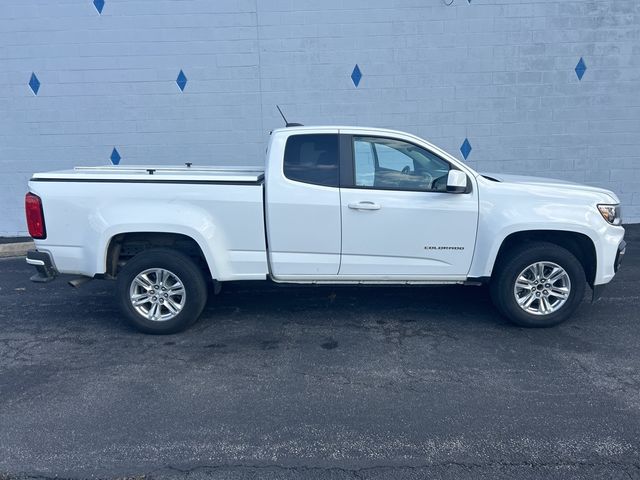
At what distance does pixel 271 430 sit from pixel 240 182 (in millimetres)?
2436

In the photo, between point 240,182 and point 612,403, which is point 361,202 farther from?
point 612,403

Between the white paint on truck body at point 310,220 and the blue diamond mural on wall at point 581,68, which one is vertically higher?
the blue diamond mural on wall at point 581,68

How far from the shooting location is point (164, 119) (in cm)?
972

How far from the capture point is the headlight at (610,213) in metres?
5.36

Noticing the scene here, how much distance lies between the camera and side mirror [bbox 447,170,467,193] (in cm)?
514

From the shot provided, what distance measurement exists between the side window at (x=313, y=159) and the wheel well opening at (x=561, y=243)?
181cm

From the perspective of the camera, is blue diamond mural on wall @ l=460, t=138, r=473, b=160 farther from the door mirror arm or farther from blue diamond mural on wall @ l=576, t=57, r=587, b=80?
the door mirror arm

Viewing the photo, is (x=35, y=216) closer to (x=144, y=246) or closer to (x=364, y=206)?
(x=144, y=246)

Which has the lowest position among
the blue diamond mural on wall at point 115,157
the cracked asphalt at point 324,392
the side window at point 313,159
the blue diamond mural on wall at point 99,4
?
the cracked asphalt at point 324,392

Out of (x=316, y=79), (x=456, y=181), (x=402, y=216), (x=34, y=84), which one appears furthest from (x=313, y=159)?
(x=34, y=84)

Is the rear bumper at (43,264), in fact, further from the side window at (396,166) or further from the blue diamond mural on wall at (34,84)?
the blue diamond mural on wall at (34,84)

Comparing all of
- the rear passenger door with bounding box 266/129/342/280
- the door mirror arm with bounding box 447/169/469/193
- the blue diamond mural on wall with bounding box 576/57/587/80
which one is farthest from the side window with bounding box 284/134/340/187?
the blue diamond mural on wall with bounding box 576/57/587/80

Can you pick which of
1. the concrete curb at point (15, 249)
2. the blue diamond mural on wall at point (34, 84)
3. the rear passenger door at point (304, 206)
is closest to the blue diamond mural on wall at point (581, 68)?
the rear passenger door at point (304, 206)

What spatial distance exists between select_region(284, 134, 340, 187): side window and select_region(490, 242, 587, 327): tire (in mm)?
1887
